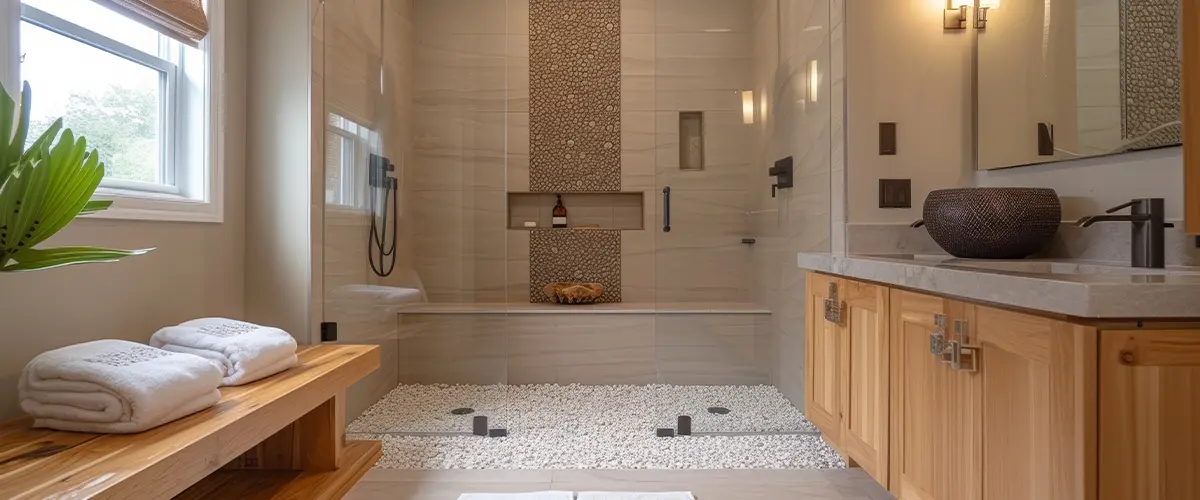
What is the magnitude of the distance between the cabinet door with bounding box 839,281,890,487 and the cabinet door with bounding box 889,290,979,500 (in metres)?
0.06

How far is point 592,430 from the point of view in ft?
10.2

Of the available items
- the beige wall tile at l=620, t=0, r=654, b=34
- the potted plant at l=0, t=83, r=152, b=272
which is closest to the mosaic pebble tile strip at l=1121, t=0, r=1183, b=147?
the potted plant at l=0, t=83, r=152, b=272

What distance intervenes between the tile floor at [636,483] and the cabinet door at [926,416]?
22.3 inches

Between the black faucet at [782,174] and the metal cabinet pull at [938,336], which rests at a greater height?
the black faucet at [782,174]

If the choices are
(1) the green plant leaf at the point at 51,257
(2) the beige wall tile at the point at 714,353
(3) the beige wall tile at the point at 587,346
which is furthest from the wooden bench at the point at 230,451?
(2) the beige wall tile at the point at 714,353

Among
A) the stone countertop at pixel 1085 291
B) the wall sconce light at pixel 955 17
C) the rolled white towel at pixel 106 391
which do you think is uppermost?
the wall sconce light at pixel 955 17

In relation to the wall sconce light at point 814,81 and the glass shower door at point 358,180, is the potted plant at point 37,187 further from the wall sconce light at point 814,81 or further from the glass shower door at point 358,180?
the wall sconce light at point 814,81

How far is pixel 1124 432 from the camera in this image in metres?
1.07

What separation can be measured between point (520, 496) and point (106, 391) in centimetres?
128

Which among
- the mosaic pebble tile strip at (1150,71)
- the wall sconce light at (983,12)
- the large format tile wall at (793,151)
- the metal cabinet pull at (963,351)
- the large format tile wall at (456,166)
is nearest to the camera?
the metal cabinet pull at (963,351)

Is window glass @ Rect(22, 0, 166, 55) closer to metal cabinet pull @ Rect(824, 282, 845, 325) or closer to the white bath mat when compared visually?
the white bath mat

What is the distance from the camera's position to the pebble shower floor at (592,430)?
2.71 metres

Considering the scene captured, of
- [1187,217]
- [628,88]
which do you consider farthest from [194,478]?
[628,88]

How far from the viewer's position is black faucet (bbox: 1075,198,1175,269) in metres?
1.65
